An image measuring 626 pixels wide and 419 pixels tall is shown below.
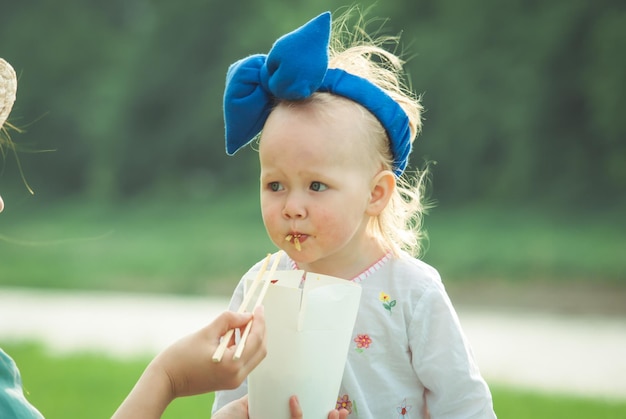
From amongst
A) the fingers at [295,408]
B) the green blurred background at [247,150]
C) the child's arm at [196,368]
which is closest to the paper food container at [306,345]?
the fingers at [295,408]

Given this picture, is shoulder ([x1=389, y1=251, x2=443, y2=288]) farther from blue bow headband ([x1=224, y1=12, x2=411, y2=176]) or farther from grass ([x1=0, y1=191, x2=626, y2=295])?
grass ([x1=0, y1=191, x2=626, y2=295])

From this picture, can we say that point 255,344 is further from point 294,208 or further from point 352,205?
point 352,205

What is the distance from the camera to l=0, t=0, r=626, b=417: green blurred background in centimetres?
1206

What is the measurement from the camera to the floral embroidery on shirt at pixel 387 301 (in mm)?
2609

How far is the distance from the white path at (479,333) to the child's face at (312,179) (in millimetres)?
4047

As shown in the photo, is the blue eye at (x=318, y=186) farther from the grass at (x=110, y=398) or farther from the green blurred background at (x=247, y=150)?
the green blurred background at (x=247, y=150)

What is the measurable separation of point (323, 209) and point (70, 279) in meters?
10.3

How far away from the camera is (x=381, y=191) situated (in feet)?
8.80

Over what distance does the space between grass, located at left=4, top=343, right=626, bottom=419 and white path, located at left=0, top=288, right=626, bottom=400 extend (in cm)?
46

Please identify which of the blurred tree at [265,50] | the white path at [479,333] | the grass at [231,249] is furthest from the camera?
the blurred tree at [265,50]

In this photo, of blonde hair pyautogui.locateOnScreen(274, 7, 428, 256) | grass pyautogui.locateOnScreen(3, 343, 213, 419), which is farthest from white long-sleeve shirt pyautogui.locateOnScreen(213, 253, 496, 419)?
grass pyautogui.locateOnScreen(3, 343, 213, 419)

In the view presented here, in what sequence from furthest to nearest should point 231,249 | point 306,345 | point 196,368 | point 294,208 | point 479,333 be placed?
point 231,249 < point 479,333 < point 294,208 < point 306,345 < point 196,368

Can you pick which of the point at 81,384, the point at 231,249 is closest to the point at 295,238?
the point at 81,384

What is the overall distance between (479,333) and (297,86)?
615 centimetres
